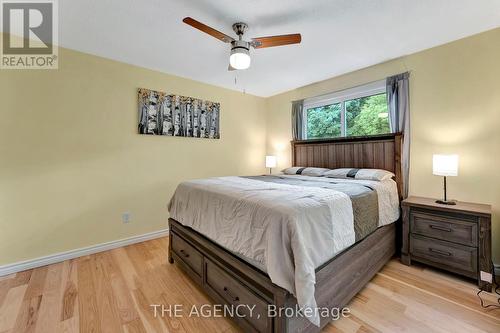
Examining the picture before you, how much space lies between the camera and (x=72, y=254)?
251 centimetres

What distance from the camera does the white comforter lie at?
1.15 m

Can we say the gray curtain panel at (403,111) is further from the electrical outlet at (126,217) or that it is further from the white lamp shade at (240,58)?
the electrical outlet at (126,217)

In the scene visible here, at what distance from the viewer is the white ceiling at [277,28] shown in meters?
1.82

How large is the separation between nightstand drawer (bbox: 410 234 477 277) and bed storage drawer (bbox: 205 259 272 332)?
1.98m

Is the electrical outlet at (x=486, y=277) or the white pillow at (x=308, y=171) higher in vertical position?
the white pillow at (x=308, y=171)

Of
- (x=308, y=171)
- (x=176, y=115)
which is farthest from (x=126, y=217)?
(x=308, y=171)

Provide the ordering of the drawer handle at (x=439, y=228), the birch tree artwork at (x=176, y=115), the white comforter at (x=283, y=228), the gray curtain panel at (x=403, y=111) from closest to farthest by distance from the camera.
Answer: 1. the white comforter at (x=283, y=228)
2. the drawer handle at (x=439, y=228)
3. the gray curtain panel at (x=403, y=111)
4. the birch tree artwork at (x=176, y=115)

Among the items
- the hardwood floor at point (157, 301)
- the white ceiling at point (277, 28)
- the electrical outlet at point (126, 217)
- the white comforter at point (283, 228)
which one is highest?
the white ceiling at point (277, 28)

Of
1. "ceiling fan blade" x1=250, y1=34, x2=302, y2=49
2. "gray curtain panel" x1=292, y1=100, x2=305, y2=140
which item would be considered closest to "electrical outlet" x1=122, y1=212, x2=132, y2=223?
"ceiling fan blade" x1=250, y1=34, x2=302, y2=49

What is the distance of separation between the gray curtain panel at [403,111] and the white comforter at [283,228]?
62.3 inches

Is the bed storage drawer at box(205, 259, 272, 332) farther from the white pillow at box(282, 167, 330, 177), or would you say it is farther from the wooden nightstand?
the white pillow at box(282, 167, 330, 177)

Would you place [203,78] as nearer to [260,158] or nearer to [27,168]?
[260,158]

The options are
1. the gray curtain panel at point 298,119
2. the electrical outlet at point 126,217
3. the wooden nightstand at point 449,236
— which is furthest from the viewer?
the gray curtain panel at point 298,119

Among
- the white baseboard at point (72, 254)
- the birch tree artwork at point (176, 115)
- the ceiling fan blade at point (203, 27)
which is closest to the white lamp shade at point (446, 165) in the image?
the ceiling fan blade at point (203, 27)
